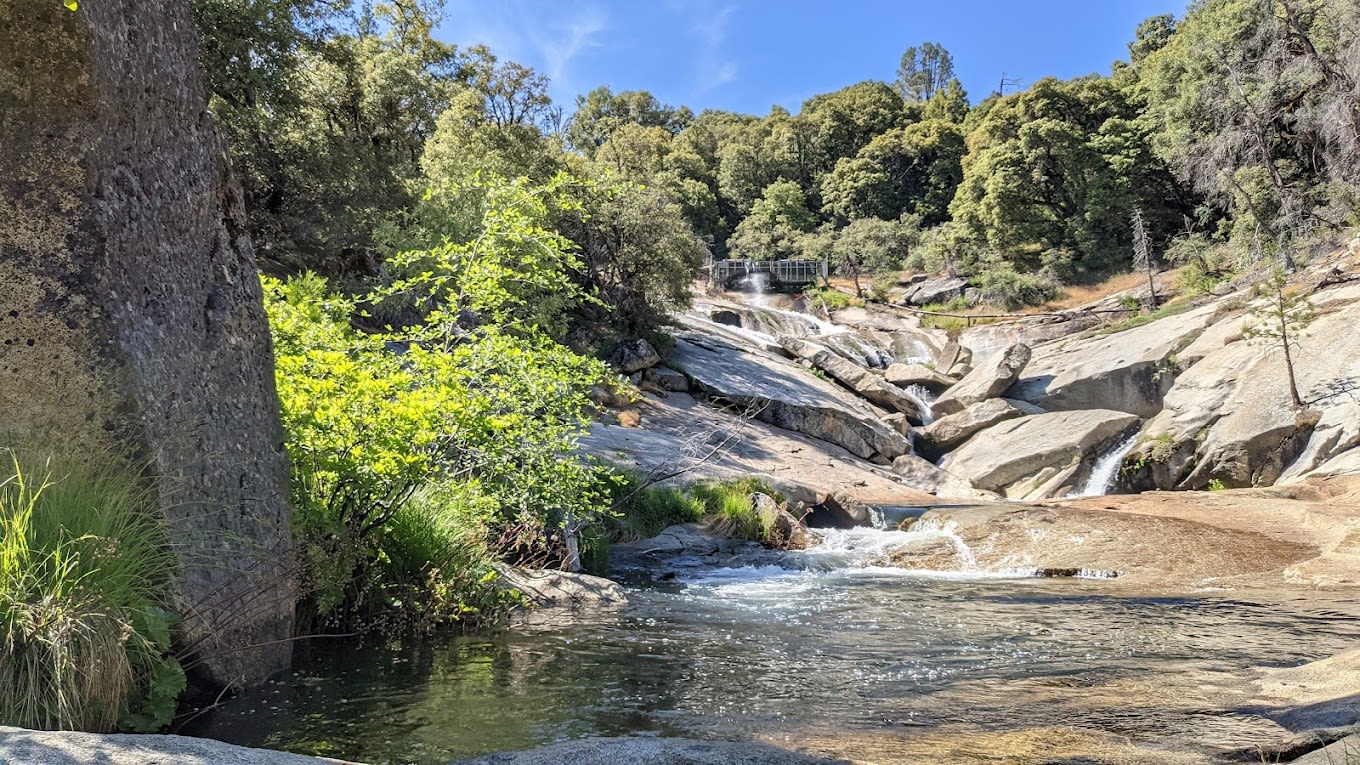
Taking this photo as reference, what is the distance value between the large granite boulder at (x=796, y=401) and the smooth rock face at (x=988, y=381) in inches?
102

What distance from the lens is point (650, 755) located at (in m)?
4.04

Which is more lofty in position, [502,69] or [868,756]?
[502,69]

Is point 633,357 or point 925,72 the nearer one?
point 633,357

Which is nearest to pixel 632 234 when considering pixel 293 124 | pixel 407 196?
pixel 407 196

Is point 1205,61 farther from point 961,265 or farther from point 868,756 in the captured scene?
point 868,756

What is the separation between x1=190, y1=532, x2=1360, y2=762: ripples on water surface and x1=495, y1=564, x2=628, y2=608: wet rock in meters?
0.42

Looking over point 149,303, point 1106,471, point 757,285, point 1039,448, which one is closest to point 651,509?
point 149,303

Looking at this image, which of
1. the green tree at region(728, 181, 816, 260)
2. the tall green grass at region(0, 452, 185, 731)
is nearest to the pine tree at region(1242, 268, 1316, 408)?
the tall green grass at region(0, 452, 185, 731)

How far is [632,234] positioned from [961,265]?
30912 mm

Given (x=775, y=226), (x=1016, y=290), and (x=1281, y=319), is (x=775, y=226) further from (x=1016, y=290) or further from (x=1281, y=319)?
(x=1281, y=319)

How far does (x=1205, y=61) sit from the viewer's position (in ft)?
132

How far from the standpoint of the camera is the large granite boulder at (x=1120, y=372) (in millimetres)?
26047

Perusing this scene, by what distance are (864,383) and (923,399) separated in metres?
2.56

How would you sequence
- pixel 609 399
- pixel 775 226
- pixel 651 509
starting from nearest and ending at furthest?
pixel 651 509
pixel 609 399
pixel 775 226
